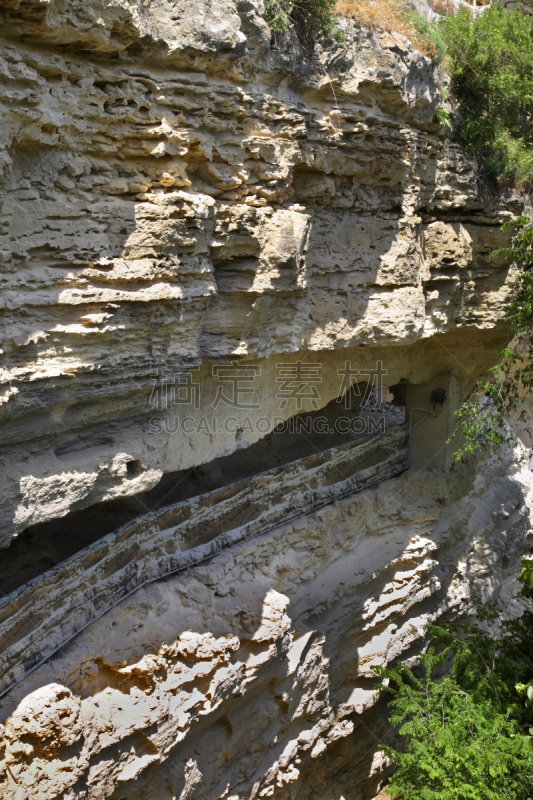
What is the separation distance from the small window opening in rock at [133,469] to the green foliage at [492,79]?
15.1 ft

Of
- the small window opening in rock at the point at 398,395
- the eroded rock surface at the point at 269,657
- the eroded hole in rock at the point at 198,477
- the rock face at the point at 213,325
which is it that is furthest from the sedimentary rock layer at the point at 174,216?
the small window opening in rock at the point at 398,395

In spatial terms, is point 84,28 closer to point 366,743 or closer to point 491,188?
point 491,188

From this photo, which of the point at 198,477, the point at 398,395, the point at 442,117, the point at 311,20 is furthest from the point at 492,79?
the point at 198,477

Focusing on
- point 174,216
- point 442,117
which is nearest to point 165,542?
point 174,216

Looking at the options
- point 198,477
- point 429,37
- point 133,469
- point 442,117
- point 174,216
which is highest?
point 429,37

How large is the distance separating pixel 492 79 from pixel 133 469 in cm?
511

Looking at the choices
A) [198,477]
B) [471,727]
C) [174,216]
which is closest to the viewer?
[174,216]

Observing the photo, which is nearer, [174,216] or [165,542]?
[174,216]

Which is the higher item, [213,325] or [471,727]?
[213,325]

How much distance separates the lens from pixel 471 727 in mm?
4730

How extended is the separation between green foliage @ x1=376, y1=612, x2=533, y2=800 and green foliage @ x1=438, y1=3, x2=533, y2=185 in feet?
A: 15.2

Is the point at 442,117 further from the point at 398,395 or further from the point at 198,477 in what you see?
the point at 398,395

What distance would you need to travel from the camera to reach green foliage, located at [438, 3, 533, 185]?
5.99 meters

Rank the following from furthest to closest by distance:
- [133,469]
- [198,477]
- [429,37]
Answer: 1. [198,477]
2. [429,37]
3. [133,469]
